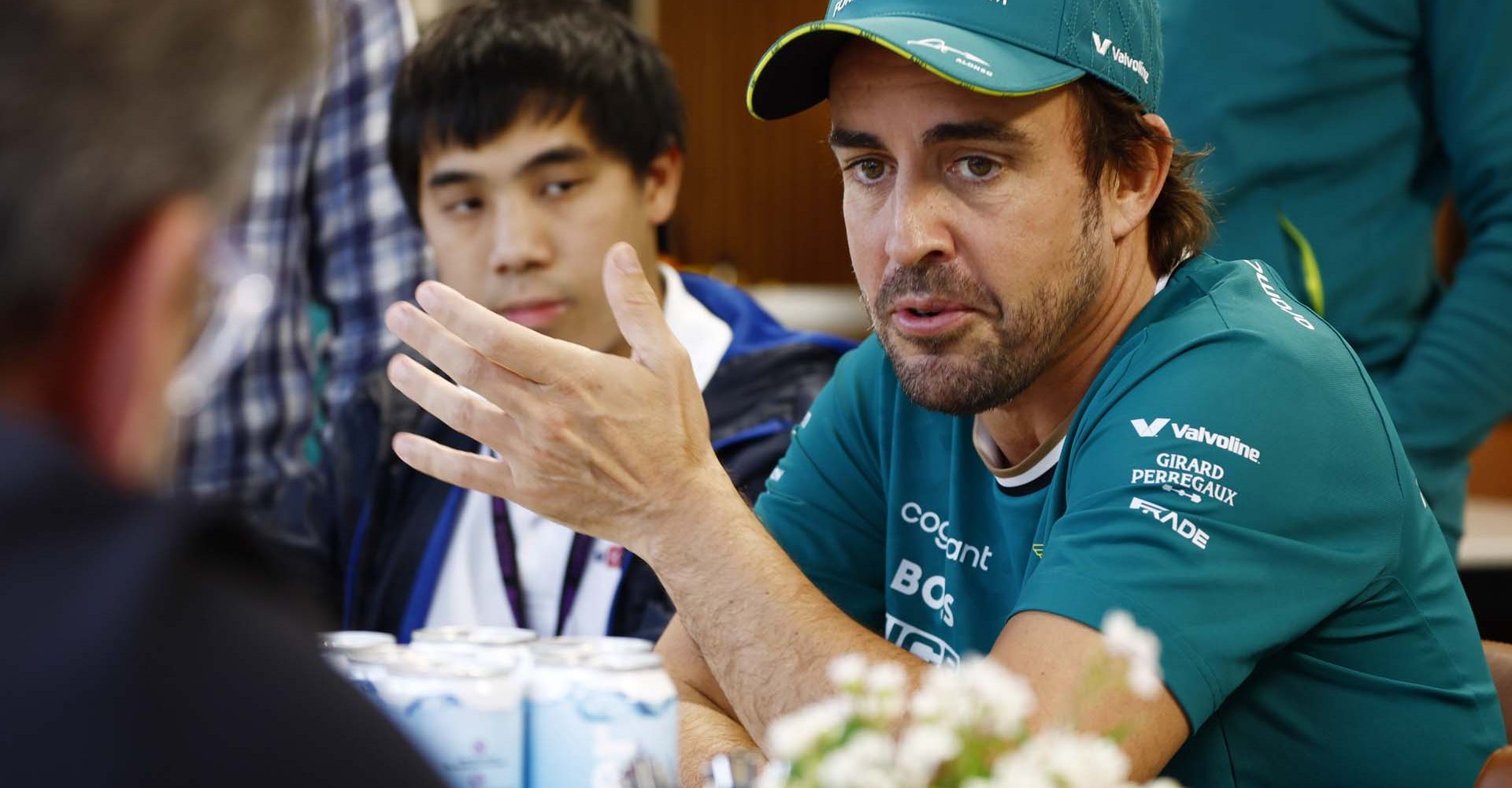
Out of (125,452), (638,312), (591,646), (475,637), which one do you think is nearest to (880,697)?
(125,452)

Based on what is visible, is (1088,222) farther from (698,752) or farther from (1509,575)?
(1509,575)

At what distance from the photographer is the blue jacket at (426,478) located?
6.46 ft

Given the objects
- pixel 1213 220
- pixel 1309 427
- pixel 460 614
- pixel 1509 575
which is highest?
pixel 1213 220

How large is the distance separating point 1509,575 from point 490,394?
2276 mm

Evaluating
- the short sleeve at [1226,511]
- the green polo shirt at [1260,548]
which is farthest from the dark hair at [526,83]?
the short sleeve at [1226,511]

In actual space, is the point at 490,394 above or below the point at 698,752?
above

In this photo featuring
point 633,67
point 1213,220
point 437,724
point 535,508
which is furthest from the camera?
point 633,67

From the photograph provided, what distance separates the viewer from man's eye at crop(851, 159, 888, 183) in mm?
1459

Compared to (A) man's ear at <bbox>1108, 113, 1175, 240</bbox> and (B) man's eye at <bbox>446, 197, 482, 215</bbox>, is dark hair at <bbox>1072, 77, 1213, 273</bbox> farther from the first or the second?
(B) man's eye at <bbox>446, 197, 482, 215</bbox>

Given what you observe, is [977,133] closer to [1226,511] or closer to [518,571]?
[1226,511]

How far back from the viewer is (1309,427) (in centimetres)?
121

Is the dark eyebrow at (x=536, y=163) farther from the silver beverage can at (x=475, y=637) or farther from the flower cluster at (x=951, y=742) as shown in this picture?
the flower cluster at (x=951, y=742)

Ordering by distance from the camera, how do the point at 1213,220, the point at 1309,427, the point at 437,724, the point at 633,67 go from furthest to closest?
the point at 633,67 → the point at 1213,220 → the point at 1309,427 → the point at 437,724

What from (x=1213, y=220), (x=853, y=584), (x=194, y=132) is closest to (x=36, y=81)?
(x=194, y=132)
